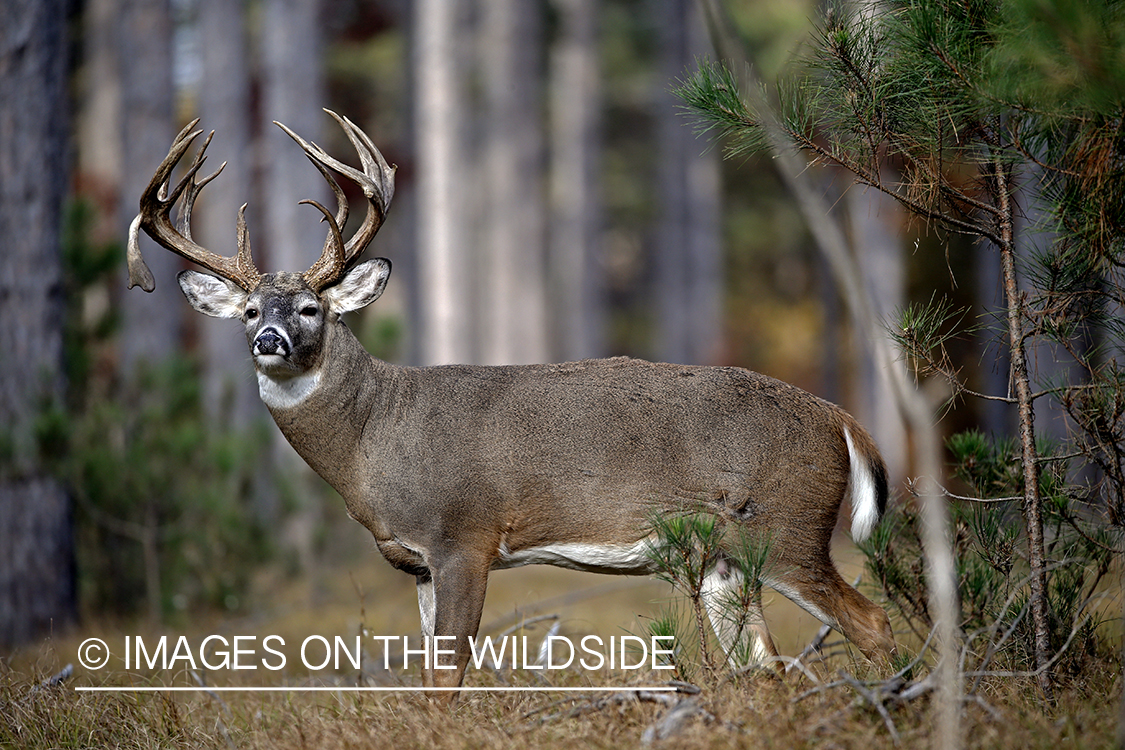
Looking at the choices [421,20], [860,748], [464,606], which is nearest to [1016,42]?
[860,748]

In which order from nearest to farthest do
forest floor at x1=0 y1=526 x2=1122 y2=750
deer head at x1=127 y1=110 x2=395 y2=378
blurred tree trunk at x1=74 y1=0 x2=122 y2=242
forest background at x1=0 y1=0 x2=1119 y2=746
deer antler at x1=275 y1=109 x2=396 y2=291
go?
forest floor at x1=0 y1=526 x2=1122 y2=750, deer head at x1=127 y1=110 x2=395 y2=378, deer antler at x1=275 y1=109 x2=396 y2=291, forest background at x1=0 y1=0 x2=1119 y2=746, blurred tree trunk at x1=74 y1=0 x2=122 y2=242

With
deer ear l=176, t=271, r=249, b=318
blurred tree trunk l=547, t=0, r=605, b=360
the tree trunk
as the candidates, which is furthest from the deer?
blurred tree trunk l=547, t=0, r=605, b=360

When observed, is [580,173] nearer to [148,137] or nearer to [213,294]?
[148,137]

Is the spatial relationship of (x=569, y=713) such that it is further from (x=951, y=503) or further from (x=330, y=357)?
(x=951, y=503)

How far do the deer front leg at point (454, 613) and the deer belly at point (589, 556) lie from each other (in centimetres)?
18

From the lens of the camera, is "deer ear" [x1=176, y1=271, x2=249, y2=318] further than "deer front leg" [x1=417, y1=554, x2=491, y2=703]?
Yes

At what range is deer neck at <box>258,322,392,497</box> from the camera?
4.92m

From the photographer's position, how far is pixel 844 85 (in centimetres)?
436

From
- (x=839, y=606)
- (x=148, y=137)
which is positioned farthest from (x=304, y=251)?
(x=839, y=606)

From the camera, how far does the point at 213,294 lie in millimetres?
5254

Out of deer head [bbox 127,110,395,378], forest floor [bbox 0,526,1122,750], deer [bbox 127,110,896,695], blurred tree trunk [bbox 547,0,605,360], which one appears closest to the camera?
forest floor [bbox 0,526,1122,750]

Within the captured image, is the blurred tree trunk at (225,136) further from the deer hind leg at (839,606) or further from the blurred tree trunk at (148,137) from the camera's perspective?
the deer hind leg at (839,606)

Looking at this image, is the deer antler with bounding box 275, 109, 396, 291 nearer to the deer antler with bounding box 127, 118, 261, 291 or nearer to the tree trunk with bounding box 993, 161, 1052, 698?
the deer antler with bounding box 127, 118, 261, 291

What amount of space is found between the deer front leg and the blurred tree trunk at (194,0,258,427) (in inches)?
378
